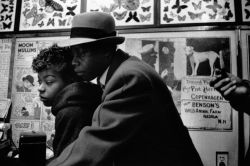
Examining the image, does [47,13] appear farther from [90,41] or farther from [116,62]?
[116,62]

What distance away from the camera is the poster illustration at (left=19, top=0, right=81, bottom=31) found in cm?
301

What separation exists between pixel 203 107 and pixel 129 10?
1.33m

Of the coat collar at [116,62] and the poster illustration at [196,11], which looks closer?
the coat collar at [116,62]

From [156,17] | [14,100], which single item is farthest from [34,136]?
[156,17]

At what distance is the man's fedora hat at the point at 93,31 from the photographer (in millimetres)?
1648

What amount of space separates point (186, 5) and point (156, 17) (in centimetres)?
34

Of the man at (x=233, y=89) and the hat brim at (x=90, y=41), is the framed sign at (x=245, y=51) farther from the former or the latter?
the hat brim at (x=90, y=41)

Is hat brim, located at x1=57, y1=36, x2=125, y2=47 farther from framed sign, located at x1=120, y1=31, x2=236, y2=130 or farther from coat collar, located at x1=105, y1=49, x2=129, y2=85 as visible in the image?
framed sign, located at x1=120, y1=31, x2=236, y2=130

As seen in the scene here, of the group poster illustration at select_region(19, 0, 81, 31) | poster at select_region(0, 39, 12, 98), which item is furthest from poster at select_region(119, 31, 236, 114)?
poster at select_region(0, 39, 12, 98)

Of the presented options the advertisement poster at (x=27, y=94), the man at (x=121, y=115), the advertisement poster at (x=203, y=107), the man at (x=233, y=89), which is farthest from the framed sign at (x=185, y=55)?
the man at (x=121, y=115)

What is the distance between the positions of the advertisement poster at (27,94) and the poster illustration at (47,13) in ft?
0.53

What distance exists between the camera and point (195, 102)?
2684 mm

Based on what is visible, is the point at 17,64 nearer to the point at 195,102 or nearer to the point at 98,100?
the point at 98,100

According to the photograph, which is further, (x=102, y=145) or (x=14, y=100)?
(x=14, y=100)
